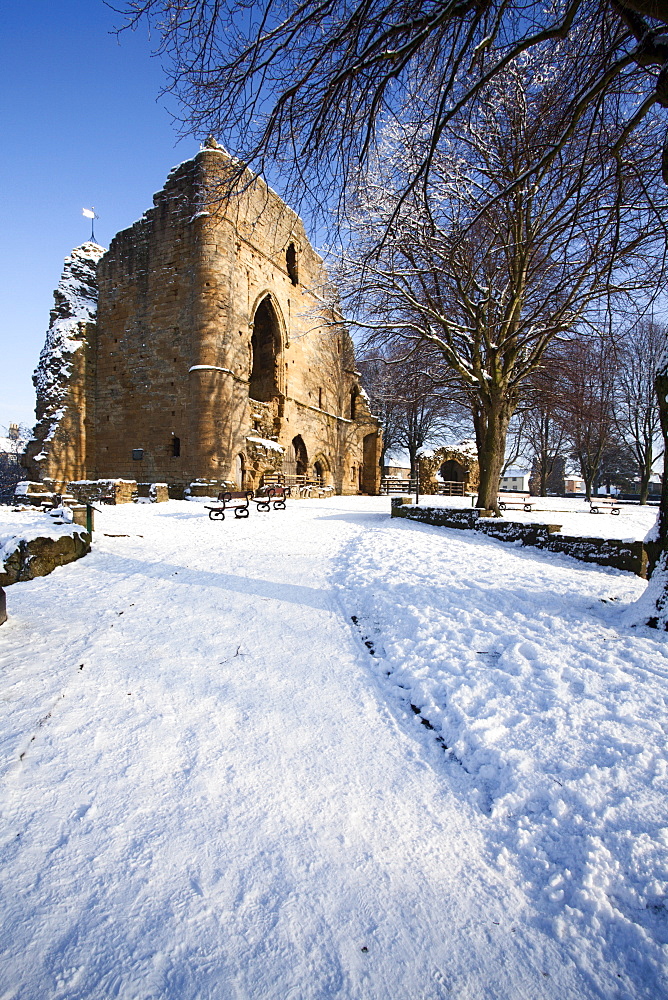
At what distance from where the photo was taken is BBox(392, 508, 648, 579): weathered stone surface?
242 inches

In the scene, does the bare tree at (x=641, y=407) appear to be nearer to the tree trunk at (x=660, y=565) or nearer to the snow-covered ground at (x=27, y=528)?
the tree trunk at (x=660, y=565)

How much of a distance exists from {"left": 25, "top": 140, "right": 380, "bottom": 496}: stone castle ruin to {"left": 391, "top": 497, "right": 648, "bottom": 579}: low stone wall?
11.3 metres

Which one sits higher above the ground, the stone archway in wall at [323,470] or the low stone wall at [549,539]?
the stone archway in wall at [323,470]

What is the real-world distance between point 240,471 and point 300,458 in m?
7.50

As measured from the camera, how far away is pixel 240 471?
64.9 ft

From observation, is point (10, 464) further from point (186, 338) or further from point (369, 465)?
point (369, 465)

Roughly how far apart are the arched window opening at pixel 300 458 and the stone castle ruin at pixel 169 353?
268cm

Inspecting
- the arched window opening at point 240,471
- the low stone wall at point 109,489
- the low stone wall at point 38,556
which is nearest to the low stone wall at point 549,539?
the low stone wall at point 38,556

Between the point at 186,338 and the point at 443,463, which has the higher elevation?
the point at 186,338

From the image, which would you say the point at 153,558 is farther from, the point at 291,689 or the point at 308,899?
the point at 308,899

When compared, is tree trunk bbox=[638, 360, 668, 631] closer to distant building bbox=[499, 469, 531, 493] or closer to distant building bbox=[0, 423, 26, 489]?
distant building bbox=[0, 423, 26, 489]

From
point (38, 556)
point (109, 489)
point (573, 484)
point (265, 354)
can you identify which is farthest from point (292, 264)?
point (573, 484)

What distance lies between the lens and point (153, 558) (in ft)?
21.7

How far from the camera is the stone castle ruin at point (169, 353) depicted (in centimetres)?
1841
